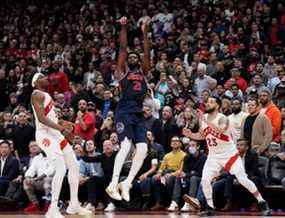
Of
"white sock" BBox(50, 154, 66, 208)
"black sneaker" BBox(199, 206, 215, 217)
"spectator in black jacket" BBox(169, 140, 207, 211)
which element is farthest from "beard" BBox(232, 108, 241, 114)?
"white sock" BBox(50, 154, 66, 208)

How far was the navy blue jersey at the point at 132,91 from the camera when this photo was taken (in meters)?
12.4

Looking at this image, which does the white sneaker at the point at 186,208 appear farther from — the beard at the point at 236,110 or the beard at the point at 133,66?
the beard at the point at 133,66

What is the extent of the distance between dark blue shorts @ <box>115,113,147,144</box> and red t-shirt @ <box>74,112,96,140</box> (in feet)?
17.2

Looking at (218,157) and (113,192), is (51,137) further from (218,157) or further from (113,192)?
(218,157)

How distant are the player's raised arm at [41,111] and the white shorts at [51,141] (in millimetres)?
253

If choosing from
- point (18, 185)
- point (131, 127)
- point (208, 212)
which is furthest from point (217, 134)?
point (18, 185)

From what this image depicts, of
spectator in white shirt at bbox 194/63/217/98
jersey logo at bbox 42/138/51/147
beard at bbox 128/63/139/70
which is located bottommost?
jersey logo at bbox 42/138/51/147

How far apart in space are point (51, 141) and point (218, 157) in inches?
116

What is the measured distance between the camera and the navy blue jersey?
1241 cm

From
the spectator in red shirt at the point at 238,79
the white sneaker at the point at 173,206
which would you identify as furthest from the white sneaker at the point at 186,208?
the spectator in red shirt at the point at 238,79

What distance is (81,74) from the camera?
2214cm

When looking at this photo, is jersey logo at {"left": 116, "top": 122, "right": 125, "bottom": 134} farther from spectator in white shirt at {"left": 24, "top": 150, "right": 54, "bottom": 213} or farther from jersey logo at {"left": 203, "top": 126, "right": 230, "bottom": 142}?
spectator in white shirt at {"left": 24, "top": 150, "right": 54, "bottom": 213}

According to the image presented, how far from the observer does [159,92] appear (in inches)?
736

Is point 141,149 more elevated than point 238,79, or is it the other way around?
point 238,79
